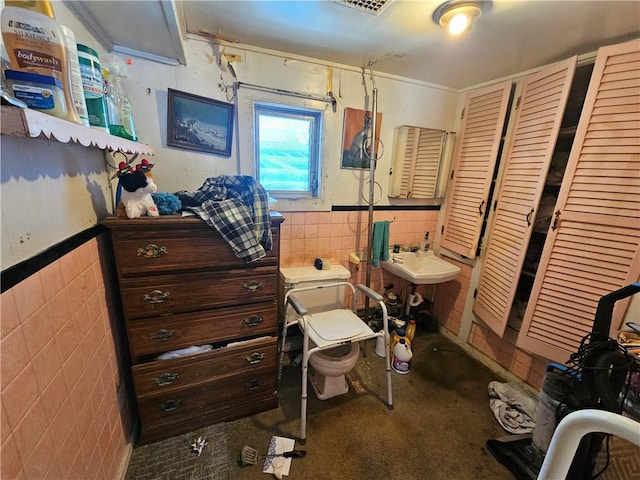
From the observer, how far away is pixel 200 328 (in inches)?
51.5

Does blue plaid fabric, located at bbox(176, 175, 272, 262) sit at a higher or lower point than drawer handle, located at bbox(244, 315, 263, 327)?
higher

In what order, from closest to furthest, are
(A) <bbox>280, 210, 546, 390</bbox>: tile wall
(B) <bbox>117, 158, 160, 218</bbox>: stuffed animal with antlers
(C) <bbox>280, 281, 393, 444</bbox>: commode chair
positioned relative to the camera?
1. (B) <bbox>117, 158, 160, 218</bbox>: stuffed animal with antlers
2. (C) <bbox>280, 281, 393, 444</bbox>: commode chair
3. (A) <bbox>280, 210, 546, 390</bbox>: tile wall

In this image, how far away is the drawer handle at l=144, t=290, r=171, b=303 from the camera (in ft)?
3.87

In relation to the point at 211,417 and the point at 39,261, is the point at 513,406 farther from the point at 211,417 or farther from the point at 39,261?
the point at 39,261

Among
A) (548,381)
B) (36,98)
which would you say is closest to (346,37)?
(36,98)

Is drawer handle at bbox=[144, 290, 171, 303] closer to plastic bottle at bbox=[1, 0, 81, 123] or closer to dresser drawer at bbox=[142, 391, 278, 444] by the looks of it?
dresser drawer at bbox=[142, 391, 278, 444]

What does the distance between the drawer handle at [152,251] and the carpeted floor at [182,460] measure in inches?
40.9

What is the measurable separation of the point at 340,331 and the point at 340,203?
101cm

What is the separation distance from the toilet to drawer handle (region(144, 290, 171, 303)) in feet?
2.27

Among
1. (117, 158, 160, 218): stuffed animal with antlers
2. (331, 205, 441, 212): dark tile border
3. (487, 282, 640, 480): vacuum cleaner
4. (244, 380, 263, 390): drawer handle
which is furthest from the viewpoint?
→ (331, 205, 441, 212): dark tile border

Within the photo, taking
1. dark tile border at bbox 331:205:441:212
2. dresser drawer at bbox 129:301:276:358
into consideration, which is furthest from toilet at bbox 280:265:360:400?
dark tile border at bbox 331:205:441:212

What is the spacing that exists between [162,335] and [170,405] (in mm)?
410

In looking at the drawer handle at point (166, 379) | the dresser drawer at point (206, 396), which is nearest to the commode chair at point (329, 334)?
the dresser drawer at point (206, 396)

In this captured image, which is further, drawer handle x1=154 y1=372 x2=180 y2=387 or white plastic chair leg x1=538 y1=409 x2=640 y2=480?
drawer handle x1=154 y1=372 x2=180 y2=387
